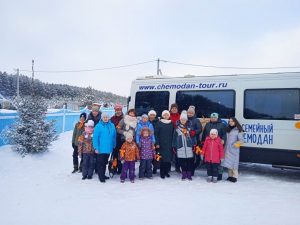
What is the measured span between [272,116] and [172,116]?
2397 mm

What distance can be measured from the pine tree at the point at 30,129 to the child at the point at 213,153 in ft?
16.1

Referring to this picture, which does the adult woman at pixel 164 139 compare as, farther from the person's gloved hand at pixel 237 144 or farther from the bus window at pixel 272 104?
the bus window at pixel 272 104

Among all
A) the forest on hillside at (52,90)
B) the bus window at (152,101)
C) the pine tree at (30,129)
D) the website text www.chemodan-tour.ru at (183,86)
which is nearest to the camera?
the website text www.chemodan-tour.ru at (183,86)

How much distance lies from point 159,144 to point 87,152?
5.64ft

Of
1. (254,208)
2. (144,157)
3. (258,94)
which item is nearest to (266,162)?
(258,94)

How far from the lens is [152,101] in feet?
30.6

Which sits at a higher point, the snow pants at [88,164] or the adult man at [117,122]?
the adult man at [117,122]

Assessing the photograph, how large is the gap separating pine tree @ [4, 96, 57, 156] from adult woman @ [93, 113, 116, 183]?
9.26 feet

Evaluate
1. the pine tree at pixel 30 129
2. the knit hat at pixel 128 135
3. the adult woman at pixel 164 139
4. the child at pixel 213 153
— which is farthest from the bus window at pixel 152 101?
the pine tree at pixel 30 129

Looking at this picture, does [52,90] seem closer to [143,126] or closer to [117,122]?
[117,122]

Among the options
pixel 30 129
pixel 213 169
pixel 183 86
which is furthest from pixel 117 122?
pixel 30 129

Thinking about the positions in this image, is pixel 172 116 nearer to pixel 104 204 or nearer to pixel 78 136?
pixel 78 136

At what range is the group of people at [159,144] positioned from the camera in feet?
24.3

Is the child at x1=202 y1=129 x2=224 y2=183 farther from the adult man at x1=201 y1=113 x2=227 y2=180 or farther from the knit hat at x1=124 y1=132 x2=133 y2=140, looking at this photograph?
the knit hat at x1=124 y1=132 x2=133 y2=140
